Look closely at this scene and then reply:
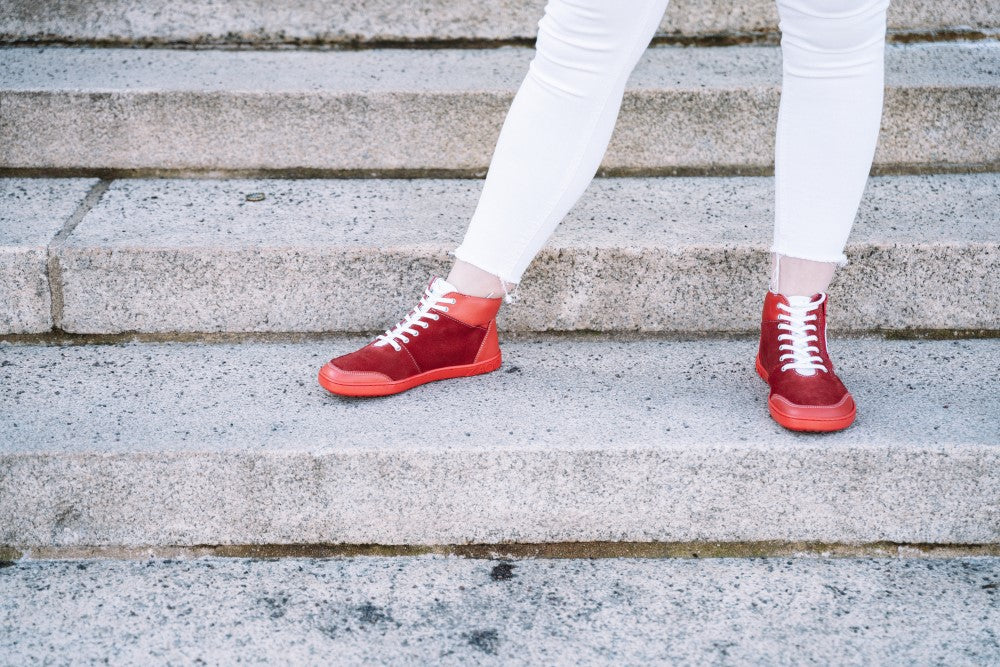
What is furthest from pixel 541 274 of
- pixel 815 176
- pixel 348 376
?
pixel 815 176

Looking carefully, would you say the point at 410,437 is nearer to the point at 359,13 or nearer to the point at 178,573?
the point at 178,573

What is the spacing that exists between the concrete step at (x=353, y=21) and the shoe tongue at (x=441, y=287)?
113 cm

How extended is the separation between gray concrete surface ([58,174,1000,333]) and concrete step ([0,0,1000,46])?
31.0 inches

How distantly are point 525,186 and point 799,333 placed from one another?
22.7 inches

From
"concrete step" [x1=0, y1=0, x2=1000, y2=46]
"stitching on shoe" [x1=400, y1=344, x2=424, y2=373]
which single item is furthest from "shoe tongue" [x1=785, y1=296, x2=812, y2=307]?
"concrete step" [x1=0, y1=0, x2=1000, y2=46]

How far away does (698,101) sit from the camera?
224 cm

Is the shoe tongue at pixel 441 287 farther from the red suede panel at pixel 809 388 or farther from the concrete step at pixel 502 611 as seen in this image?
the red suede panel at pixel 809 388

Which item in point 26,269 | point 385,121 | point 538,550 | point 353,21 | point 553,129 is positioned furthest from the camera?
point 353,21

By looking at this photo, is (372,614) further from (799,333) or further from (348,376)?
(799,333)

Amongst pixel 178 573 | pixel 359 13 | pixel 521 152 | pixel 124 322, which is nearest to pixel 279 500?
pixel 178 573

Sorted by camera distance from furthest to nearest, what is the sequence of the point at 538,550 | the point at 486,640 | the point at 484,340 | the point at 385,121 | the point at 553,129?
the point at 385,121 → the point at 484,340 → the point at 538,550 → the point at 553,129 → the point at 486,640

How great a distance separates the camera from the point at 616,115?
1588 millimetres

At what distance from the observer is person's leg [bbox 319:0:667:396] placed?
1.48m

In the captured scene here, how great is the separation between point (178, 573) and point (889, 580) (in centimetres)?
123
